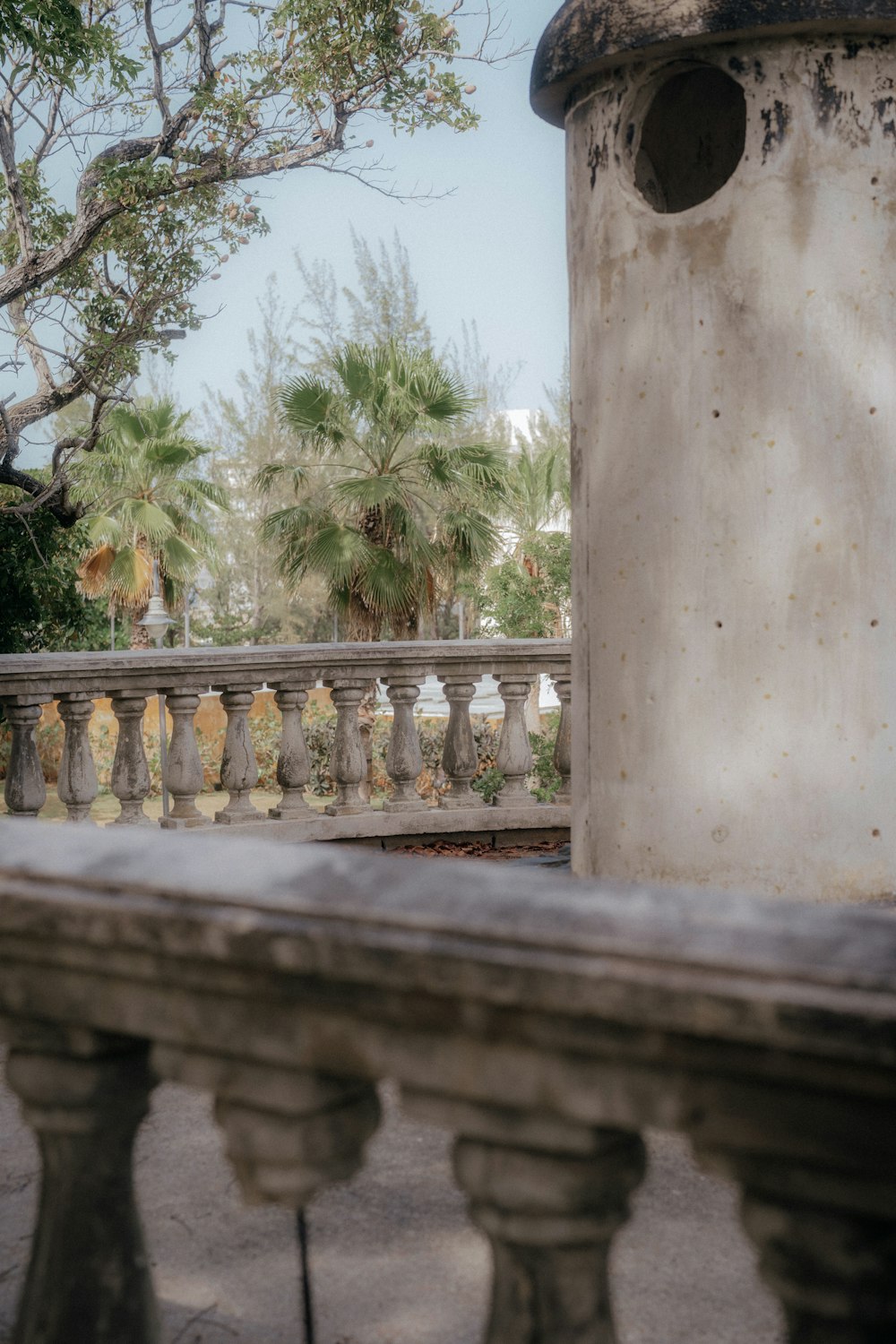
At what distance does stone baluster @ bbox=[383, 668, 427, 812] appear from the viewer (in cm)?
670

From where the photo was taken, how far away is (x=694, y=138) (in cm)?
409

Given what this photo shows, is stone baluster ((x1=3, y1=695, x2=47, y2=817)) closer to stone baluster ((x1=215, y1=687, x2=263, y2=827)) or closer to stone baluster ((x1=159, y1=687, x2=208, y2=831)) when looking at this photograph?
stone baluster ((x1=159, y1=687, x2=208, y2=831))

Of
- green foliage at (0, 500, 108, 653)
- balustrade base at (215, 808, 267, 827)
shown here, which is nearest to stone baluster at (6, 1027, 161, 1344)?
balustrade base at (215, 808, 267, 827)

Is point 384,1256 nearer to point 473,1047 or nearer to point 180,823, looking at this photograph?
point 473,1047

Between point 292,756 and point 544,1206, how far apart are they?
219 inches

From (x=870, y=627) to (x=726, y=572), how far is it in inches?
14.7

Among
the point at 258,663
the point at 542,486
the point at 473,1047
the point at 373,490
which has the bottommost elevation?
the point at 473,1047

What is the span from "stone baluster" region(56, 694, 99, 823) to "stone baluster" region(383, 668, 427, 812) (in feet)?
4.94

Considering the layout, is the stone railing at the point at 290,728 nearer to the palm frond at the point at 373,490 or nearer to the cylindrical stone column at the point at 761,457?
the cylindrical stone column at the point at 761,457

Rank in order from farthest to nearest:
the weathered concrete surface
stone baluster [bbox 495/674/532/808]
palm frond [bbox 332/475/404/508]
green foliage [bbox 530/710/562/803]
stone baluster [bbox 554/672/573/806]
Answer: palm frond [bbox 332/475/404/508]
green foliage [bbox 530/710/562/803]
stone baluster [bbox 495/674/532/808]
stone baluster [bbox 554/672/573/806]
the weathered concrete surface

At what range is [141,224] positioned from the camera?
12023mm

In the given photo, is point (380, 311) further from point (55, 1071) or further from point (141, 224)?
point (55, 1071)

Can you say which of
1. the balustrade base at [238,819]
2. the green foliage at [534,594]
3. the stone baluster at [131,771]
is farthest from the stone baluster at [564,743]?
the green foliage at [534,594]

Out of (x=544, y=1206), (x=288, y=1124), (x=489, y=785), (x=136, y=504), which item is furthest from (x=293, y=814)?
(x=136, y=504)
